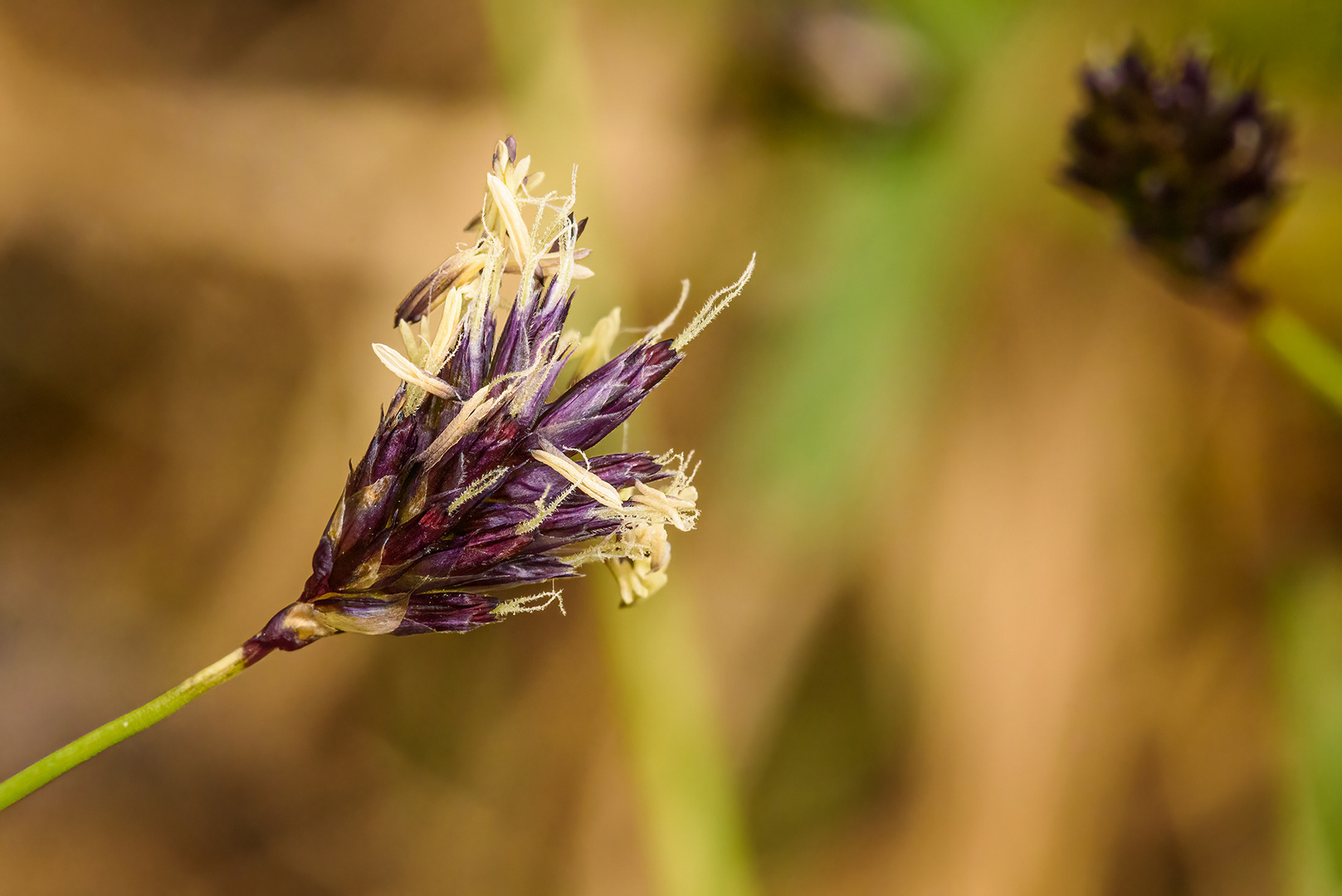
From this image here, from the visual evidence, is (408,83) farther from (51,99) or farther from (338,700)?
(338,700)

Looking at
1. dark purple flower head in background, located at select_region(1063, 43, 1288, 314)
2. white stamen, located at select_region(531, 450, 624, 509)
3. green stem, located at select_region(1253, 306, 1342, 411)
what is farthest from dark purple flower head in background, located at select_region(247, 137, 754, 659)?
green stem, located at select_region(1253, 306, 1342, 411)

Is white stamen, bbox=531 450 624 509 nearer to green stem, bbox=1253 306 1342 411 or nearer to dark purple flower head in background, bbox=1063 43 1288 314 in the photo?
dark purple flower head in background, bbox=1063 43 1288 314

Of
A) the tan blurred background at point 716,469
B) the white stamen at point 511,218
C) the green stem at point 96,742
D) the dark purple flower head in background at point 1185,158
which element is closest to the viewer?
the green stem at point 96,742

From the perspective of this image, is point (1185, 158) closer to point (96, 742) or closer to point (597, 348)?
point (597, 348)

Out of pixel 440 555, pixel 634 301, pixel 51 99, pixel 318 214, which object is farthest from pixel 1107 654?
pixel 51 99

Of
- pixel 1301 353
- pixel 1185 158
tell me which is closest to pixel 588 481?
pixel 1185 158

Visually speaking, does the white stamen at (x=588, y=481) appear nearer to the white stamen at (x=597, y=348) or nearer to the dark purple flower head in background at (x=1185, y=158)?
the white stamen at (x=597, y=348)

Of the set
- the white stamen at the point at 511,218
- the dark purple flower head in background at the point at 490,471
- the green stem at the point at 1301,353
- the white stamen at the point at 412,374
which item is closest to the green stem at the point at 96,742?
the dark purple flower head in background at the point at 490,471
